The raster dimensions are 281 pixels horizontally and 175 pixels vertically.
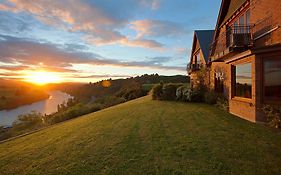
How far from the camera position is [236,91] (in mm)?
11578

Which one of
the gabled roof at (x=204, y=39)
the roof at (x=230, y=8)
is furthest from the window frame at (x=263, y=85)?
the gabled roof at (x=204, y=39)

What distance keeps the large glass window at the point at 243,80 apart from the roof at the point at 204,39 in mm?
10991

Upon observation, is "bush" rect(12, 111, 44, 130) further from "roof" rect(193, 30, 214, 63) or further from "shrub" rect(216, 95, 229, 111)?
"shrub" rect(216, 95, 229, 111)

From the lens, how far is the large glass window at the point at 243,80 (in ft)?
32.5

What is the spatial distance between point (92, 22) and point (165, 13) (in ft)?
17.4

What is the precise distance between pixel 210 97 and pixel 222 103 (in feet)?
6.70

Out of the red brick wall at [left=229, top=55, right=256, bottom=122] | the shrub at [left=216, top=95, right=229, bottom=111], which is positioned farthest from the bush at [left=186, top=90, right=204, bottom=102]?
the red brick wall at [left=229, top=55, right=256, bottom=122]

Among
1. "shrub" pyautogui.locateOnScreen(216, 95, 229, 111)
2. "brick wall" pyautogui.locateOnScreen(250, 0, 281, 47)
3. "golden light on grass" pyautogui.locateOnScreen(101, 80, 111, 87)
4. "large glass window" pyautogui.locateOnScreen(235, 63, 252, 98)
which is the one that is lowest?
"shrub" pyautogui.locateOnScreen(216, 95, 229, 111)

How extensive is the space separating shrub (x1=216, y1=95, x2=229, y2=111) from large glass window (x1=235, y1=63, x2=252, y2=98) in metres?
1.65

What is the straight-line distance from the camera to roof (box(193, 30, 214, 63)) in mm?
22753

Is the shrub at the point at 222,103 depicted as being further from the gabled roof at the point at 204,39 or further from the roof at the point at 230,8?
the gabled roof at the point at 204,39

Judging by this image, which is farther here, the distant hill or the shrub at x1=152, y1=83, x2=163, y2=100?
the distant hill

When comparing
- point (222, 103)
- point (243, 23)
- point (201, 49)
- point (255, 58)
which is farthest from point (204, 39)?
point (255, 58)

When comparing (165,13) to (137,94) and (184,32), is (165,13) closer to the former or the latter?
(184,32)
